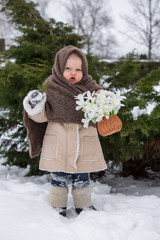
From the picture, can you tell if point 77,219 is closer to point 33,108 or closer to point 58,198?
point 58,198

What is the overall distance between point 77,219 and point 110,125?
2.77ft

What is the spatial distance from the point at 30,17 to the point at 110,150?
2.26m

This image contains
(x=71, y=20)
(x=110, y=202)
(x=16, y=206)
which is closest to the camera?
(x=16, y=206)

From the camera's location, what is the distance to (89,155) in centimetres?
236

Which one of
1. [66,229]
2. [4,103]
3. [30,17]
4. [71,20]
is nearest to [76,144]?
[66,229]

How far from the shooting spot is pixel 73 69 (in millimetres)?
2389

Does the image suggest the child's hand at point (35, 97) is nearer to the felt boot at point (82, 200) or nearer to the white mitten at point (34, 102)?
the white mitten at point (34, 102)

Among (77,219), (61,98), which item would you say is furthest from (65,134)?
(77,219)

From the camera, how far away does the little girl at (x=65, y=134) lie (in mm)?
2289

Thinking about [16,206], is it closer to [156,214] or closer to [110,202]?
[110,202]

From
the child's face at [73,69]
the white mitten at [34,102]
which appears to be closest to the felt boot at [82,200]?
the white mitten at [34,102]

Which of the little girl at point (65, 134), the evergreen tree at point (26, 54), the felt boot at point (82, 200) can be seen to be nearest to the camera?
the little girl at point (65, 134)

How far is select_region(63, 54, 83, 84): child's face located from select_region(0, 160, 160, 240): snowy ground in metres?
1.21

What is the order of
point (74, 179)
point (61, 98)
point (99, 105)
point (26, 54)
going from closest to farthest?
point (99, 105) → point (61, 98) → point (74, 179) → point (26, 54)
